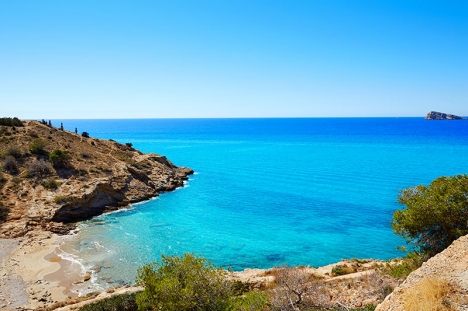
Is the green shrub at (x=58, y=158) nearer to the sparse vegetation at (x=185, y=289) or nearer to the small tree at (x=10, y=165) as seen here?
the small tree at (x=10, y=165)

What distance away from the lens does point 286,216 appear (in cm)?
3969

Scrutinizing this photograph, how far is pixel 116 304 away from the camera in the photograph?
17.5m

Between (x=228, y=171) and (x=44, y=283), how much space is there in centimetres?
4734

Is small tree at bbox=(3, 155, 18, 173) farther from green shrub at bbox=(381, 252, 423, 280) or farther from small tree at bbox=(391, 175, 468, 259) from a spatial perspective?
small tree at bbox=(391, 175, 468, 259)

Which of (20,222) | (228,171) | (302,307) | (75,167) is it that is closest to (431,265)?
(302,307)

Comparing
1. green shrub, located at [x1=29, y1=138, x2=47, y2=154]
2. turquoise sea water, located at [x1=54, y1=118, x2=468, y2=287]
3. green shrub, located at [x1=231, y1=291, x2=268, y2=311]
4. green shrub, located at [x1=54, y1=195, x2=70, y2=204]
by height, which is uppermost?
green shrub, located at [x1=29, y1=138, x2=47, y2=154]

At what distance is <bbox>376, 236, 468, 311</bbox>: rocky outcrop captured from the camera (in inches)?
374

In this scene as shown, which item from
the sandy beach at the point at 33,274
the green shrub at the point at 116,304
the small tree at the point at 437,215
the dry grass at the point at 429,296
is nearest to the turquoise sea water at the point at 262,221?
the sandy beach at the point at 33,274

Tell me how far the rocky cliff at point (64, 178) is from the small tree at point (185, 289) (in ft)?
87.1

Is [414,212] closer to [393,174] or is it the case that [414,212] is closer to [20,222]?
[20,222]

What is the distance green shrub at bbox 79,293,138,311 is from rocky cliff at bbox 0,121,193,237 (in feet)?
66.1

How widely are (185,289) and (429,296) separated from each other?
8314mm

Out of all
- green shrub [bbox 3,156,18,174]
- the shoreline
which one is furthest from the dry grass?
green shrub [bbox 3,156,18,174]

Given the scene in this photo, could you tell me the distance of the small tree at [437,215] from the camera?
17.5 meters
